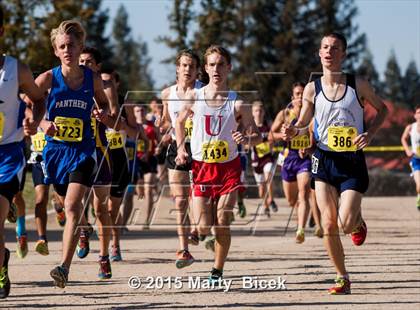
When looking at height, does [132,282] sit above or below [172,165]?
below

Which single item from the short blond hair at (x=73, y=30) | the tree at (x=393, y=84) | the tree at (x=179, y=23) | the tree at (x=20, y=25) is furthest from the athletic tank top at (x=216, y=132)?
the tree at (x=393, y=84)

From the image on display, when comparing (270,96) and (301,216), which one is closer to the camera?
(301,216)

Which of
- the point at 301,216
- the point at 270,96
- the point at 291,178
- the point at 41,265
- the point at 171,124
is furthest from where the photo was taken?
the point at 270,96

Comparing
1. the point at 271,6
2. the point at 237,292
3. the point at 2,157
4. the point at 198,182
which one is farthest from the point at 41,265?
the point at 271,6

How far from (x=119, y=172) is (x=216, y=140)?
2.64 metres

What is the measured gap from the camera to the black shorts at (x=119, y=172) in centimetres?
1174

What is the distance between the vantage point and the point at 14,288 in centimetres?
934

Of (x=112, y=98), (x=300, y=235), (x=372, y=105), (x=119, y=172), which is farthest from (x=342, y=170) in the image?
(x=300, y=235)

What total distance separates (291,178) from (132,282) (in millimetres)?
6006

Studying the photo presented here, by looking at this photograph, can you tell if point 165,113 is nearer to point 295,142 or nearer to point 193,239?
point 193,239

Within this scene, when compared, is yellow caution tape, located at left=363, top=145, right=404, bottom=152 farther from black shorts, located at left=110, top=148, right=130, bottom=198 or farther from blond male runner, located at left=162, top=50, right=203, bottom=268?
blond male runner, located at left=162, top=50, right=203, bottom=268

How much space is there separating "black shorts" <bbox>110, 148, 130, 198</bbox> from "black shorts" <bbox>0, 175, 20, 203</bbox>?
12.9 feet

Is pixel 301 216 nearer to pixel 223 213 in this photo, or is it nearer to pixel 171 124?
pixel 171 124

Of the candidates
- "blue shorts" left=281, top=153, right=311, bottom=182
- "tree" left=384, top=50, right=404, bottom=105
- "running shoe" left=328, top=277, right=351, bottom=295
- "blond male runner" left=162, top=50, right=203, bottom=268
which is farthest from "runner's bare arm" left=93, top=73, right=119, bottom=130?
"tree" left=384, top=50, right=404, bottom=105
